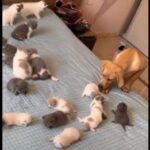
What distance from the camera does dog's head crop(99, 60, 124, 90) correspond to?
94 centimetres

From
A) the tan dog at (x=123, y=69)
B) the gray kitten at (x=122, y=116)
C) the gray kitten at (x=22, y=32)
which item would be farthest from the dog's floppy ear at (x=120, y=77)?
the gray kitten at (x=22, y=32)

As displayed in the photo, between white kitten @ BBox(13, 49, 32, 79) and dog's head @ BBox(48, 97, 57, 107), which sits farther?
dog's head @ BBox(48, 97, 57, 107)

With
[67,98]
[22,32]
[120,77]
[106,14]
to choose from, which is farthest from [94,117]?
[106,14]

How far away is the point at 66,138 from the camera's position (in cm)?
71

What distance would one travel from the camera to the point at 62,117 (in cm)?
74

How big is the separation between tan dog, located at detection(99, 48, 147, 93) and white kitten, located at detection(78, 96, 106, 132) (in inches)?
4.2

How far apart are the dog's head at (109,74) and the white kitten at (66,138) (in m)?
0.24

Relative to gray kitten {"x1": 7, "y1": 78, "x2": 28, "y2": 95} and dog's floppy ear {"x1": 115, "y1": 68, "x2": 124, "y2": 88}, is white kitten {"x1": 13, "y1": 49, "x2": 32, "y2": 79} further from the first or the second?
dog's floppy ear {"x1": 115, "y1": 68, "x2": 124, "y2": 88}

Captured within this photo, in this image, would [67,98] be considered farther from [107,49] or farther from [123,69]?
[107,49]

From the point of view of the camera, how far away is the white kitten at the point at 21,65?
46 centimetres

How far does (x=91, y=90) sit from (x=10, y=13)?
406 mm

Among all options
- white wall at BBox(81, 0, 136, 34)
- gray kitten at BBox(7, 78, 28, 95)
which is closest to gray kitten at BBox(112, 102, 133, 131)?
gray kitten at BBox(7, 78, 28, 95)

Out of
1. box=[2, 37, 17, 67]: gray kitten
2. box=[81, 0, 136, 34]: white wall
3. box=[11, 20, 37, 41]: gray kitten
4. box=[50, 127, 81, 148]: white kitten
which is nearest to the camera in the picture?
box=[2, 37, 17, 67]: gray kitten

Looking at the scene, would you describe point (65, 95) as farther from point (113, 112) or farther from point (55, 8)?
point (55, 8)
